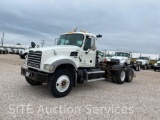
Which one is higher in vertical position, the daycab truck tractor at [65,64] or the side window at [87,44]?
the side window at [87,44]

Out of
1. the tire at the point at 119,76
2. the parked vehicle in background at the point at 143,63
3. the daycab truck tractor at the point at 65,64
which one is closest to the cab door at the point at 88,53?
the daycab truck tractor at the point at 65,64

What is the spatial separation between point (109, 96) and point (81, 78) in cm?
131

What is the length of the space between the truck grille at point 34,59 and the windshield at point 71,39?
5.65ft

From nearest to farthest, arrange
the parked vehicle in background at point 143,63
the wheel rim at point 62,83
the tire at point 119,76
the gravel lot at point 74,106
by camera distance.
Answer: the gravel lot at point 74,106
the wheel rim at point 62,83
the tire at point 119,76
the parked vehicle in background at point 143,63

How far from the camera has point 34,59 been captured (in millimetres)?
6496

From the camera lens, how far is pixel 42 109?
16.1ft

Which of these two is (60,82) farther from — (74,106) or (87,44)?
(87,44)

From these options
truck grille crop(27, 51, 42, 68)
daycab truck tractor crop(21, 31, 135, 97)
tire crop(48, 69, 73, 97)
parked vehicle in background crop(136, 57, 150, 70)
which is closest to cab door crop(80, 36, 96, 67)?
daycab truck tractor crop(21, 31, 135, 97)

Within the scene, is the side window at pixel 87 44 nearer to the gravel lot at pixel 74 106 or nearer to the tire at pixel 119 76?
the gravel lot at pixel 74 106

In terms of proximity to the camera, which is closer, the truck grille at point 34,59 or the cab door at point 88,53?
the truck grille at point 34,59

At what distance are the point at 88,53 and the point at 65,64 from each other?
59.1 inches

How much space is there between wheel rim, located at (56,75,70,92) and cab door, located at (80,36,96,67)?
1.23 m

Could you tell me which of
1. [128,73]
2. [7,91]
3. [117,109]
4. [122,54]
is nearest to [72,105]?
[117,109]

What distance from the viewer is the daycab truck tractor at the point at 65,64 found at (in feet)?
19.8
